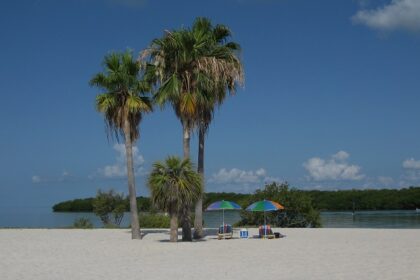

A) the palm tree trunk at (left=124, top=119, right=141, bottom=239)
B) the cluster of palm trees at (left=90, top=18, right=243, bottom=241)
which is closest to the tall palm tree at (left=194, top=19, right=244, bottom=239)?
the cluster of palm trees at (left=90, top=18, right=243, bottom=241)

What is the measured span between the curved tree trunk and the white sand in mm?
1182

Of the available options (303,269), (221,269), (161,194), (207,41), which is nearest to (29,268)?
(221,269)

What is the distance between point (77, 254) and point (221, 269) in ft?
21.1

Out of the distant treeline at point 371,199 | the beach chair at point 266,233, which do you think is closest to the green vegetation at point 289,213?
the beach chair at point 266,233

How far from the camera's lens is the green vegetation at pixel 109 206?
42406mm

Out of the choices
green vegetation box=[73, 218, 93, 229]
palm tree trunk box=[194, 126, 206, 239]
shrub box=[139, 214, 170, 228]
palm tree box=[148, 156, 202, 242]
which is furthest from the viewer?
green vegetation box=[73, 218, 93, 229]

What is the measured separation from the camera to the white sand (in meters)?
12.9

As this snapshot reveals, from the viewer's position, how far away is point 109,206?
43031 mm

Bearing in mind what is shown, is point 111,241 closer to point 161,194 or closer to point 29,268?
point 161,194

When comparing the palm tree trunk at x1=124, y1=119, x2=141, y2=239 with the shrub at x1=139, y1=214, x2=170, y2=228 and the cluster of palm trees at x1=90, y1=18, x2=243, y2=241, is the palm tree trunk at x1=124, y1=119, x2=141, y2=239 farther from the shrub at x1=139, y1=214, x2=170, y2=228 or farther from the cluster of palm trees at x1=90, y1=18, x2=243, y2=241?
the shrub at x1=139, y1=214, x2=170, y2=228

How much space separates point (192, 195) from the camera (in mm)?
22672

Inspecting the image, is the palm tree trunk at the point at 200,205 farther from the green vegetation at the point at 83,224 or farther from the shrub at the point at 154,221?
the green vegetation at the point at 83,224

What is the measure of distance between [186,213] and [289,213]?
52.0 feet

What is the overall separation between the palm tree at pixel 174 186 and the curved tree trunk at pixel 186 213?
0.36 m
